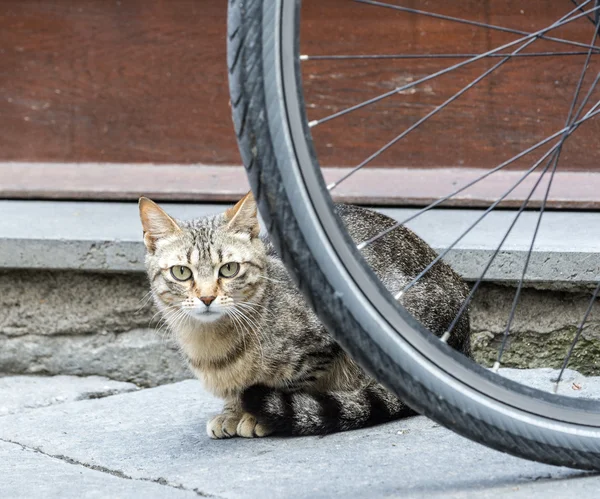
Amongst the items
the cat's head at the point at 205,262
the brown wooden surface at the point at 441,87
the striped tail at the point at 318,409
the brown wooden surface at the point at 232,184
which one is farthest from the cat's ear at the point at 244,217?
the brown wooden surface at the point at 441,87

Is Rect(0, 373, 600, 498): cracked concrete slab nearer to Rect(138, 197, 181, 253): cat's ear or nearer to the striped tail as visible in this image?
the striped tail

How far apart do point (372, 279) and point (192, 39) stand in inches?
88.5

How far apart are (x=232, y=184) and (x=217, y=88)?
1.31ft

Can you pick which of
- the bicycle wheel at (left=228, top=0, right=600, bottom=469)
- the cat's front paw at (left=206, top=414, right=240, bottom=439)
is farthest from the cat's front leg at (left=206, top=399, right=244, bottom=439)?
the bicycle wheel at (left=228, top=0, right=600, bottom=469)

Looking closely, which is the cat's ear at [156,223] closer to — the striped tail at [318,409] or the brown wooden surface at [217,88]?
the striped tail at [318,409]

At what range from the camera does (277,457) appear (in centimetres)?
217

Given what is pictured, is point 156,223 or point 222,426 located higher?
point 156,223

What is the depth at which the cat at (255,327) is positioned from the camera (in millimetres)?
2316

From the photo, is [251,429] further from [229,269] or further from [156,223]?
[156,223]

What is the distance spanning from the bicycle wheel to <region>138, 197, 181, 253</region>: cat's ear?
75cm

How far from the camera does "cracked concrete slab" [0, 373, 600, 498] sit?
6.22 feet

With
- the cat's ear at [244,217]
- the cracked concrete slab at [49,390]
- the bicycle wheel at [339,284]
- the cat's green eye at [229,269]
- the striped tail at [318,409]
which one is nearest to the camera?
the bicycle wheel at [339,284]

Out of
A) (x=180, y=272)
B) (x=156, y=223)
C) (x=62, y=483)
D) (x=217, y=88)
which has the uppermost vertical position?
(x=217, y=88)

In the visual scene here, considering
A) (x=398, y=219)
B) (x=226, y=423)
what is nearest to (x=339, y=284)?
(x=226, y=423)
